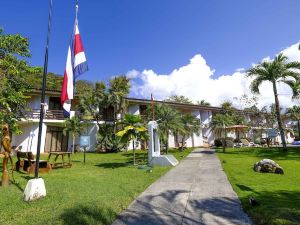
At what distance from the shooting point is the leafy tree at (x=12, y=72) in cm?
1166

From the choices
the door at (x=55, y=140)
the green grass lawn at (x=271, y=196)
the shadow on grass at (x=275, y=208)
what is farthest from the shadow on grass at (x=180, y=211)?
the door at (x=55, y=140)

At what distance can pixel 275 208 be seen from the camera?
5.93m

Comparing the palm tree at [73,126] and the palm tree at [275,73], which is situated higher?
the palm tree at [275,73]

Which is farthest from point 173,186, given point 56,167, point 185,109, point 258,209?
point 185,109

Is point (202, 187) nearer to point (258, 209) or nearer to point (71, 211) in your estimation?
point (258, 209)

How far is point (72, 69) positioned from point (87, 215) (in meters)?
5.17

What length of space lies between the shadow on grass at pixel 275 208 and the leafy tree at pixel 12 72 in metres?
10.8

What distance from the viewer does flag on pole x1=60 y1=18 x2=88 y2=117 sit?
27.4 ft

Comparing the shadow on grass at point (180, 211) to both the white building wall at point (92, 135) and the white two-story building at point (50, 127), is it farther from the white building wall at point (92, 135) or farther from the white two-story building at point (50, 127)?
the white building wall at point (92, 135)

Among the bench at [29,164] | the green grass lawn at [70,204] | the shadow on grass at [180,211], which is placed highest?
the bench at [29,164]

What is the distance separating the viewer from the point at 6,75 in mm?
12516

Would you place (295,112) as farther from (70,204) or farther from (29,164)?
(70,204)

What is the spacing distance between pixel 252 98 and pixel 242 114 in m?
3.52

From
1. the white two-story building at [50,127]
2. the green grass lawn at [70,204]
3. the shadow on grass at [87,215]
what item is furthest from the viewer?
the white two-story building at [50,127]
